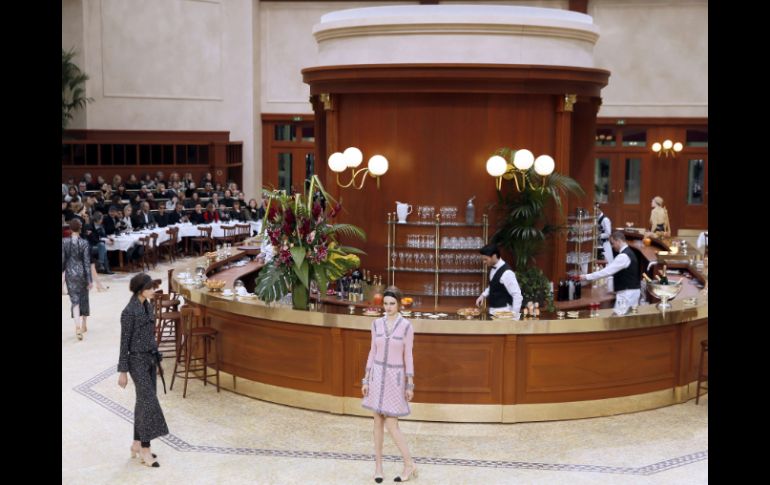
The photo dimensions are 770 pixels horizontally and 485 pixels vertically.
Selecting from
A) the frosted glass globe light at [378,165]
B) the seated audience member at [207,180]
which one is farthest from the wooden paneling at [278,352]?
the seated audience member at [207,180]

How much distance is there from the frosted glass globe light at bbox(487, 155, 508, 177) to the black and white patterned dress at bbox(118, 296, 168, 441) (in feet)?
14.9

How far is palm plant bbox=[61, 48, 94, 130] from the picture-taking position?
78.8ft

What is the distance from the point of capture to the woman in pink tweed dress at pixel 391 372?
23.6ft

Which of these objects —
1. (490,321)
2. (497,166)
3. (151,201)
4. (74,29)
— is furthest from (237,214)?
(490,321)

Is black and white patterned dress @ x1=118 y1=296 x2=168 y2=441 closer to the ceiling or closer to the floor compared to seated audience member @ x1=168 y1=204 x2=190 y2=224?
closer to the floor

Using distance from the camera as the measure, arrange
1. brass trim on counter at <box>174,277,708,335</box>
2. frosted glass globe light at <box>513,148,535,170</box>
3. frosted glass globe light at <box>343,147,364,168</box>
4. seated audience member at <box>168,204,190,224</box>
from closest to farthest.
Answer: brass trim on counter at <box>174,277,708,335</box> → frosted glass globe light at <box>513,148,535,170</box> → frosted glass globe light at <box>343,147,364,168</box> → seated audience member at <box>168,204,190,224</box>

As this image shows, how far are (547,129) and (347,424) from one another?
4597 mm

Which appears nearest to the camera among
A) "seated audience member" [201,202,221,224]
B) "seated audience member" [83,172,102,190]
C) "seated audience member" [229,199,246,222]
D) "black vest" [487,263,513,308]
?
"black vest" [487,263,513,308]

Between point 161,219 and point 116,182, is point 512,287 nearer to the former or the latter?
point 161,219

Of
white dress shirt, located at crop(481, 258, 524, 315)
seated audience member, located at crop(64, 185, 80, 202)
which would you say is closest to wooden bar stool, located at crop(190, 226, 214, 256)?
seated audience member, located at crop(64, 185, 80, 202)

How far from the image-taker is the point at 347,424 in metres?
8.96

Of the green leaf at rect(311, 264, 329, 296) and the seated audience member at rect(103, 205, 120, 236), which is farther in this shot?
the seated audience member at rect(103, 205, 120, 236)

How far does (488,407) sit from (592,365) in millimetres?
1177

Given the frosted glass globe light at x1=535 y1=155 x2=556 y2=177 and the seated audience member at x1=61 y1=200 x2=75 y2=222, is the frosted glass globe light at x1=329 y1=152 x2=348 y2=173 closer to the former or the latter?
the frosted glass globe light at x1=535 y1=155 x2=556 y2=177
